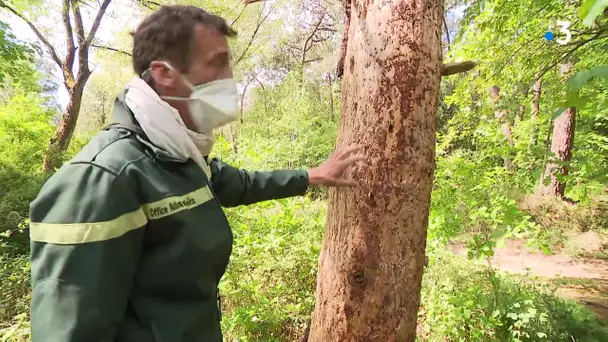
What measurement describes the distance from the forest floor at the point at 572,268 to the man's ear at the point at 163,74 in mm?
5398

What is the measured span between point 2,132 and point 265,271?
7595mm

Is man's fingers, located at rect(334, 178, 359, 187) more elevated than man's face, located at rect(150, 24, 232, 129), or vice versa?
man's face, located at rect(150, 24, 232, 129)

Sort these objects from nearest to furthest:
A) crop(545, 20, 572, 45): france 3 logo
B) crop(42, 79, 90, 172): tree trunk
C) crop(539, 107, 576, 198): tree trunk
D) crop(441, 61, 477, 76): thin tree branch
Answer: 1. crop(441, 61, 477, 76): thin tree branch
2. crop(545, 20, 572, 45): france 3 logo
3. crop(539, 107, 576, 198): tree trunk
4. crop(42, 79, 90, 172): tree trunk

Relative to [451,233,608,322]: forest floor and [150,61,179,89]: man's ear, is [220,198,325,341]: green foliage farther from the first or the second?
[451,233,608,322]: forest floor

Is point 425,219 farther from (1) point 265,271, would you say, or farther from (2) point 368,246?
(1) point 265,271

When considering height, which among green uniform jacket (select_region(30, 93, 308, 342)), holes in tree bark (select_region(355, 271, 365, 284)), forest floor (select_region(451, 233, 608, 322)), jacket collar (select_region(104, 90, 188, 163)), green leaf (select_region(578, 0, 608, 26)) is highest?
green leaf (select_region(578, 0, 608, 26))

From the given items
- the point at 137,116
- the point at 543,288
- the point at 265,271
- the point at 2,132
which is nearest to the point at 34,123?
the point at 2,132

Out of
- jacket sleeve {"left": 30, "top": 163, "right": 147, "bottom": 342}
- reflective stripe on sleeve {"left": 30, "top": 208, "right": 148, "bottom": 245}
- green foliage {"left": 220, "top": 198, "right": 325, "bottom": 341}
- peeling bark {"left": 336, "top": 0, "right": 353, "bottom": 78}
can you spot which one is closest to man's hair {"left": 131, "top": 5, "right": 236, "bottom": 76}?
jacket sleeve {"left": 30, "top": 163, "right": 147, "bottom": 342}

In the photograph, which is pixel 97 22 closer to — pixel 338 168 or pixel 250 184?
pixel 250 184

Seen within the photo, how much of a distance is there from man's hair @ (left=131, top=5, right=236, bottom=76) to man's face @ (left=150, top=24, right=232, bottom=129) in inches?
0.8

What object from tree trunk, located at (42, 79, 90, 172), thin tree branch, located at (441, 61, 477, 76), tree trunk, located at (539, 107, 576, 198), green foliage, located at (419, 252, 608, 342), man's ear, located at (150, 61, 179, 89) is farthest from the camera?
tree trunk, located at (42, 79, 90, 172)

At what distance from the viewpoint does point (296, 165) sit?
1102cm

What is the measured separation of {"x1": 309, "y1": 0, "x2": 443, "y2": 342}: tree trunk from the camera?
159cm

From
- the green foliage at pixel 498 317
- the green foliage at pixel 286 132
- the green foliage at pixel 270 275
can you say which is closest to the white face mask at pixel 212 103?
the green foliage at pixel 270 275
